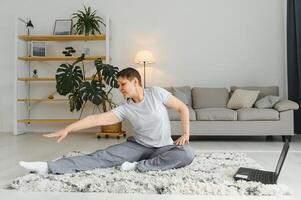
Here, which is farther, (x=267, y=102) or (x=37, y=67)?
(x=37, y=67)

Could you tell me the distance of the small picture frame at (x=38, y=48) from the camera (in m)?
5.45

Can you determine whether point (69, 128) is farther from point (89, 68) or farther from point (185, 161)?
point (89, 68)

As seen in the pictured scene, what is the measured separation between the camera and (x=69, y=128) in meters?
1.96

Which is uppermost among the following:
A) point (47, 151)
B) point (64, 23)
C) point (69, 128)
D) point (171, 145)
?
point (64, 23)

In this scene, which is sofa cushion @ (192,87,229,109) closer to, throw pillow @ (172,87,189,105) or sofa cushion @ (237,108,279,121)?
throw pillow @ (172,87,189,105)

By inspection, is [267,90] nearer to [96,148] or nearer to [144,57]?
[144,57]

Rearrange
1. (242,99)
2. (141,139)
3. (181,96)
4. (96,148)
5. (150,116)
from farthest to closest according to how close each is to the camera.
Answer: (181,96)
(242,99)
(96,148)
(141,139)
(150,116)

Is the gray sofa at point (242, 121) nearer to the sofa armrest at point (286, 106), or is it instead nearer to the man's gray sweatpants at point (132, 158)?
the sofa armrest at point (286, 106)

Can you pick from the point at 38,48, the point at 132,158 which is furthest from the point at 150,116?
the point at 38,48

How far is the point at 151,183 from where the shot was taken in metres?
1.96

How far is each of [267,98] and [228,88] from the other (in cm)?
91

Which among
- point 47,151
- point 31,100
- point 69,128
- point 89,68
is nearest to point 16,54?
point 31,100

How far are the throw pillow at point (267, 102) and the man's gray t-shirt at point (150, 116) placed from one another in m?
2.51

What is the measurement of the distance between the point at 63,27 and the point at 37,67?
0.83 metres
